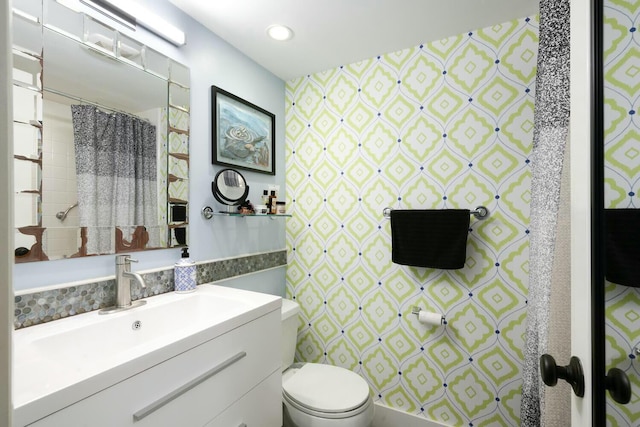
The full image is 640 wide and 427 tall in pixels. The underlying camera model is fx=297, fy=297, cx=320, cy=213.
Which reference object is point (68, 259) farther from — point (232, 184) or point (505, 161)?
point (505, 161)

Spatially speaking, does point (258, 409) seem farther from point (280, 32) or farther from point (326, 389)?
point (280, 32)

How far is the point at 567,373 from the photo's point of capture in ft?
2.09

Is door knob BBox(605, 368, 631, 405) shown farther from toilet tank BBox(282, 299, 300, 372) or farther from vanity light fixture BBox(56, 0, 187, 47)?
vanity light fixture BBox(56, 0, 187, 47)

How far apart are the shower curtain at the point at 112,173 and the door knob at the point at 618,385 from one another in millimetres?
1505

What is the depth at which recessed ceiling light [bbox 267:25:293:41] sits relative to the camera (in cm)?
157

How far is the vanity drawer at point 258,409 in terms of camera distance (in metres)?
1.03

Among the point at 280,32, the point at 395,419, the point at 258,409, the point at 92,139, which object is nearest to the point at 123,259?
the point at 92,139

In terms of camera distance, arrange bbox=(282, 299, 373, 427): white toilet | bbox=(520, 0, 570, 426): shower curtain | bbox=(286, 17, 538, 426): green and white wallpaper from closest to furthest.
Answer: bbox=(520, 0, 570, 426): shower curtain, bbox=(282, 299, 373, 427): white toilet, bbox=(286, 17, 538, 426): green and white wallpaper

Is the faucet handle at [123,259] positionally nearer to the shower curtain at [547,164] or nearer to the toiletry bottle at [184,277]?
the toiletry bottle at [184,277]

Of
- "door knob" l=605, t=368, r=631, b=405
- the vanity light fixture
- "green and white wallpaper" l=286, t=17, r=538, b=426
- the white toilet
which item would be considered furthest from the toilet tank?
the vanity light fixture

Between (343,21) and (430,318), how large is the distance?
1.63m

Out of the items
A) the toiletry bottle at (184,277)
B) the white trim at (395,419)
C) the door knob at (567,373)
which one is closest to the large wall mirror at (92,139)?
the toiletry bottle at (184,277)

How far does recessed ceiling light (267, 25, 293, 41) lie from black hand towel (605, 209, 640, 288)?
1588 millimetres

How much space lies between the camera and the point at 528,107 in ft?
4.87
